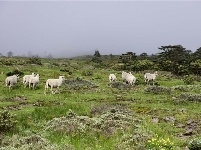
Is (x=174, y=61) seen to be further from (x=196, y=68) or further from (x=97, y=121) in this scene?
(x=97, y=121)

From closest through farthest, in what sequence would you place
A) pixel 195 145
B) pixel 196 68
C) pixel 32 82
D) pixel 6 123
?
pixel 195 145 → pixel 6 123 → pixel 32 82 → pixel 196 68

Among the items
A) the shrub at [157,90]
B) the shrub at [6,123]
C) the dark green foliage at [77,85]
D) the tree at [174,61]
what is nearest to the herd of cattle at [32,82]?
the dark green foliage at [77,85]

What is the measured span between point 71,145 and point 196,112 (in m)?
12.3

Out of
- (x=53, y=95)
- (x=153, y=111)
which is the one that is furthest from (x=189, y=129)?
(x=53, y=95)

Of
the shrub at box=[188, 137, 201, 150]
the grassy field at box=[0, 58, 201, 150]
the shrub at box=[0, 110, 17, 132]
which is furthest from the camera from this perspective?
the shrub at box=[0, 110, 17, 132]

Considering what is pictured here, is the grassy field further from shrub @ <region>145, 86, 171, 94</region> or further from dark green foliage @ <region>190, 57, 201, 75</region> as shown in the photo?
dark green foliage @ <region>190, 57, 201, 75</region>

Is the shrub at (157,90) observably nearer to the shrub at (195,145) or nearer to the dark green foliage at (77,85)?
the dark green foliage at (77,85)

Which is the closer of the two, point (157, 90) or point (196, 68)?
point (157, 90)

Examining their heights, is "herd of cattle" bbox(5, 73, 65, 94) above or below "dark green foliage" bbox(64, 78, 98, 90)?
above

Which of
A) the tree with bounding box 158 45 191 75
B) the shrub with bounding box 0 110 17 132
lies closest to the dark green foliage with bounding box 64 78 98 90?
the shrub with bounding box 0 110 17 132

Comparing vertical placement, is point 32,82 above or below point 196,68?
above

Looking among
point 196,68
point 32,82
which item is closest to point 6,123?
point 32,82

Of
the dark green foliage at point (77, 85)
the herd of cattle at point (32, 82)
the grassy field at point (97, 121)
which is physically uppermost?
the herd of cattle at point (32, 82)

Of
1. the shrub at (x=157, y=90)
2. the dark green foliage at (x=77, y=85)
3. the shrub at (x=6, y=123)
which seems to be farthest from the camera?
the dark green foliage at (x=77, y=85)
